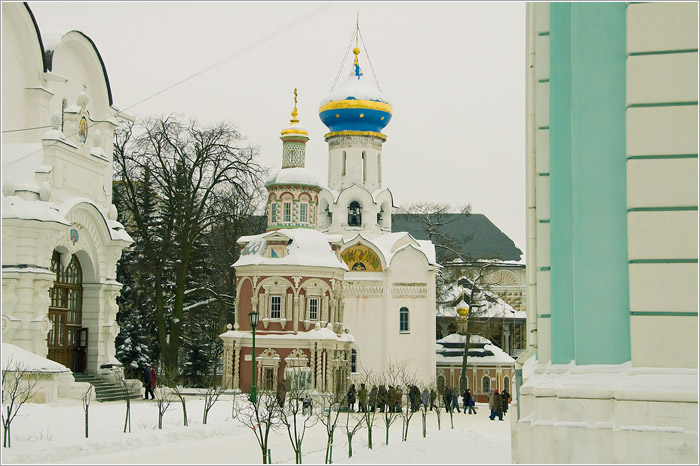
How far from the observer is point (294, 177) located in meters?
36.3

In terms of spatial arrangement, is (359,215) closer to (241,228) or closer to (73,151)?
(241,228)

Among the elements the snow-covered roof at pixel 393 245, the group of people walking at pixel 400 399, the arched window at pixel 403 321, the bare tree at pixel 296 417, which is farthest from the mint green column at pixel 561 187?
the arched window at pixel 403 321

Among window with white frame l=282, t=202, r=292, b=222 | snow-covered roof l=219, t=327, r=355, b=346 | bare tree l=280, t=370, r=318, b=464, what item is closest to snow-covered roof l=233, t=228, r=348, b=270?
window with white frame l=282, t=202, r=292, b=222

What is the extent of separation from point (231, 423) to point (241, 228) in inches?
741

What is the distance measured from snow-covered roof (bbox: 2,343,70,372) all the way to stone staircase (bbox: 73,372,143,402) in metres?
2.87

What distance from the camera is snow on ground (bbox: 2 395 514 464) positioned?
47.7 ft

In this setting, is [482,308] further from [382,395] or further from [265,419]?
[265,419]

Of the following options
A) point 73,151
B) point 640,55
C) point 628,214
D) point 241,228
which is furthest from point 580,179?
point 241,228

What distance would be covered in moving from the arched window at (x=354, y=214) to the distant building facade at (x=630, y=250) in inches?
1331

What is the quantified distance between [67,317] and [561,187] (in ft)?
65.6

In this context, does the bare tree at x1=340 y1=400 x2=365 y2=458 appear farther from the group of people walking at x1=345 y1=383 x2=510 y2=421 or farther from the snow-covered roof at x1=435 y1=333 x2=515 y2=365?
the snow-covered roof at x1=435 y1=333 x2=515 y2=365

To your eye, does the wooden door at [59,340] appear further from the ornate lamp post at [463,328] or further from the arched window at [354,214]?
the ornate lamp post at [463,328]

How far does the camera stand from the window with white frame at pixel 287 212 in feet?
118

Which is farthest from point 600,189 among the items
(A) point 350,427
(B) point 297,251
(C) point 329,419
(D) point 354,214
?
(D) point 354,214
